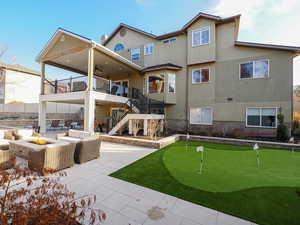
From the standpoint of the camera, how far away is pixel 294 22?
8570mm

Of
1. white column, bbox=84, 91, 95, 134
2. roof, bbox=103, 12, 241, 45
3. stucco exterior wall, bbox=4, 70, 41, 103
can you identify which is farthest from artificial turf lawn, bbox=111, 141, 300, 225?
stucco exterior wall, bbox=4, 70, 41, 103

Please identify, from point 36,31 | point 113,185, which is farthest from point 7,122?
point 113,185

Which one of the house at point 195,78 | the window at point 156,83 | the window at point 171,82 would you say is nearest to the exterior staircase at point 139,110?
the house at point 195,78

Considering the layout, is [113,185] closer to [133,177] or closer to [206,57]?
[133,177]

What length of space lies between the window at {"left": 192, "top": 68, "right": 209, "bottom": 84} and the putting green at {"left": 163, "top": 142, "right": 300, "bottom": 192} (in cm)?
760

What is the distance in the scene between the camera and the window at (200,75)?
12.6 metres

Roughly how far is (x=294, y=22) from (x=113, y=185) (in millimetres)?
13302

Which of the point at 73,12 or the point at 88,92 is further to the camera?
the point at 73,12

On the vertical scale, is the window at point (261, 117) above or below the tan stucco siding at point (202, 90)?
below

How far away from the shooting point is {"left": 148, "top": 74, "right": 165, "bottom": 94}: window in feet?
44.2

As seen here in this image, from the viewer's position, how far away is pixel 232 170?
4.95 meters

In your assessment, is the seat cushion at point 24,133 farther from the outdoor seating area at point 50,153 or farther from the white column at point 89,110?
the white column at point 89,110

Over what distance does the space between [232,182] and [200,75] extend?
1054 cm

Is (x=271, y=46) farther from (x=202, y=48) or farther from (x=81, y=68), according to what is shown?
(x=81, y=68)
